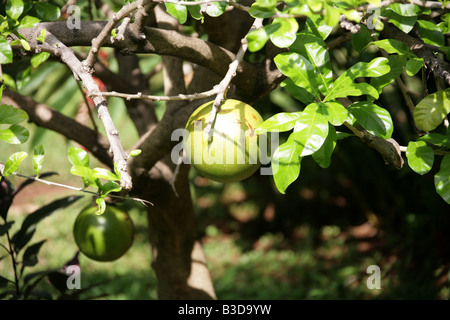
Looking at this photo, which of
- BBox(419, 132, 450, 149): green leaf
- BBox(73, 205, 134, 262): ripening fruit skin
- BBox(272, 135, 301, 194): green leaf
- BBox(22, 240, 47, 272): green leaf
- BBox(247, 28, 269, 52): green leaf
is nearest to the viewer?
BBox(247, 28, 269, 52): green leaf

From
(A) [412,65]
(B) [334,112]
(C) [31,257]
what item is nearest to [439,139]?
(A) [412,65]

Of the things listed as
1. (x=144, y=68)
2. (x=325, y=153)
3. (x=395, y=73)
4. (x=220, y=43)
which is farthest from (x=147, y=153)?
(x=144, y=68)

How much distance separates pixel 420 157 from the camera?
40.3 inches

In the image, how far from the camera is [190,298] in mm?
1945

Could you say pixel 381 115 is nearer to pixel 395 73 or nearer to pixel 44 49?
pixel 395 73

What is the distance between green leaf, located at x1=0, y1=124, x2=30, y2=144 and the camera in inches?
41.0

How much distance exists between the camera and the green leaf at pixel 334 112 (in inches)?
35.5

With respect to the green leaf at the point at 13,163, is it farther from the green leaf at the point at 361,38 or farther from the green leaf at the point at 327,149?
the green leaf at the point at 361,38

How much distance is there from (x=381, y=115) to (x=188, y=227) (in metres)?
1.12

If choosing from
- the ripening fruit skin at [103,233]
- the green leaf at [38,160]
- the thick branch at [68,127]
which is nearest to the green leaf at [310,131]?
the green leaf at [38,160]

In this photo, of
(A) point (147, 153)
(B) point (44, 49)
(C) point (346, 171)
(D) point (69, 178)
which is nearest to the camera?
(B) point (44, 49)

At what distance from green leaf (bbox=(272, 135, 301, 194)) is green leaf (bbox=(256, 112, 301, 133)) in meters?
0.05

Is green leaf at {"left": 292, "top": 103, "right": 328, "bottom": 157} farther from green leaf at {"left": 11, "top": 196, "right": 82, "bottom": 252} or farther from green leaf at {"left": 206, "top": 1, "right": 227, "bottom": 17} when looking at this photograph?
green leaf at {"left": 11, "top": 196, "right": 82, "bottom": 252}

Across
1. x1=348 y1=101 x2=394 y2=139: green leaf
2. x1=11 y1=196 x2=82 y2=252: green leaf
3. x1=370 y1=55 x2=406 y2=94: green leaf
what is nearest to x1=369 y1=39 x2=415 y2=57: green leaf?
x1=370 y1=55 x2=406 y2=94: green leaf
